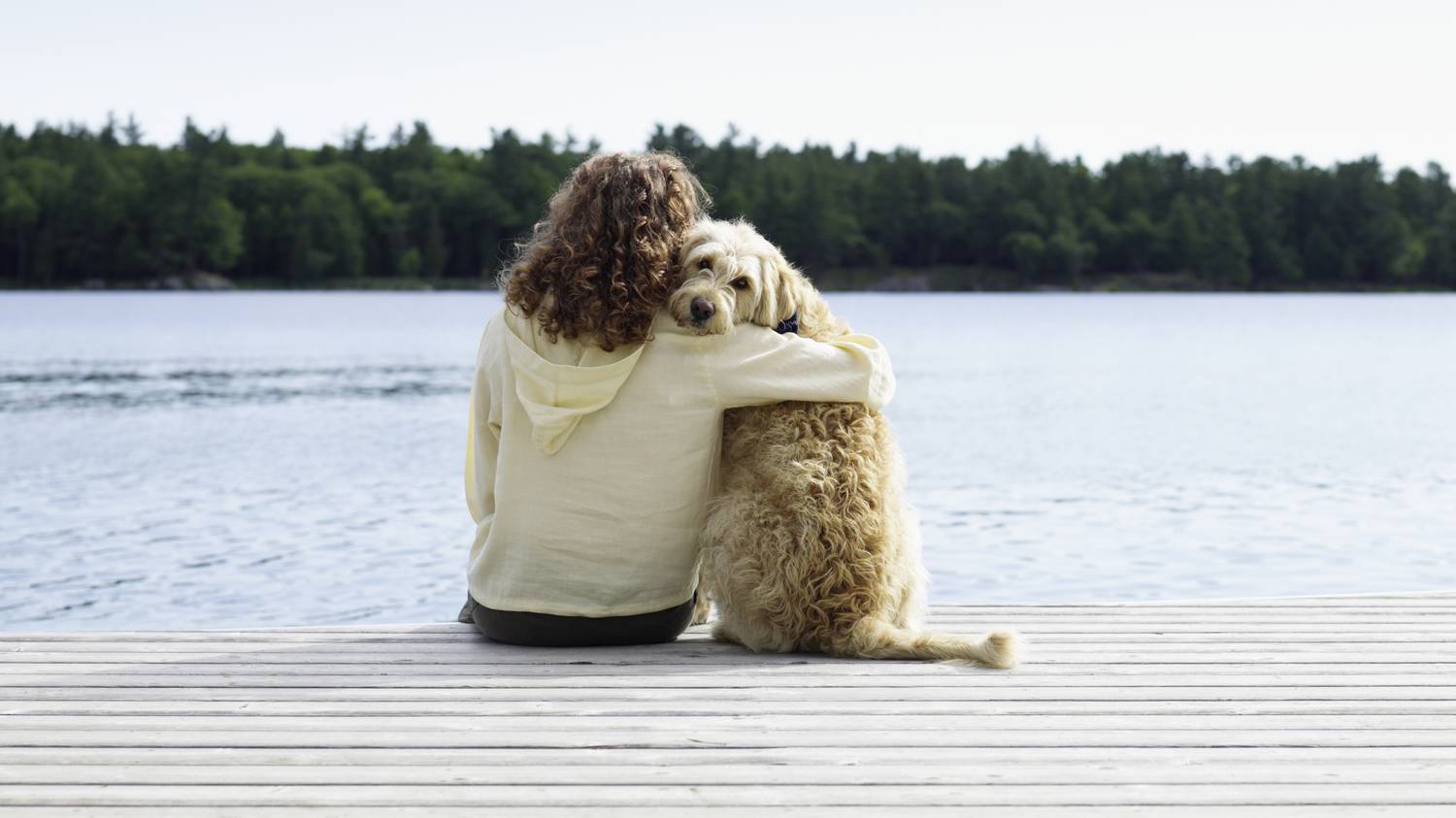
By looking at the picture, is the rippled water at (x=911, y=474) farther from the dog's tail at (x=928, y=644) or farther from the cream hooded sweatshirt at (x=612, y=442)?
the dog's tail at (x=928, y=644)

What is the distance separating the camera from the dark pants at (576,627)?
4.15 m

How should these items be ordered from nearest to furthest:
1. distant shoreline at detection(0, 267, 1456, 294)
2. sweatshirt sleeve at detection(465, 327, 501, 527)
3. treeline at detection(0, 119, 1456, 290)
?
sweatshirt sleeve at detection(465, 327, 501, 527) → treeline at detection(0, 119, 1456, 290) → distant shoreline at detection(0, 267, 1456, 294)

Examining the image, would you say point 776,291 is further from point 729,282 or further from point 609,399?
point 609,399

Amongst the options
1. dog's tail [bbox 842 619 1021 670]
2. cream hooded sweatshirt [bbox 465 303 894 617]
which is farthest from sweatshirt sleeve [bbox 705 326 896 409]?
dog's tail [bbox 842 619 1021 670]

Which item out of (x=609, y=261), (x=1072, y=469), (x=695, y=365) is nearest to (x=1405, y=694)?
(x=695, y=365)

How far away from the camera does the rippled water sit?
1046 centimetres

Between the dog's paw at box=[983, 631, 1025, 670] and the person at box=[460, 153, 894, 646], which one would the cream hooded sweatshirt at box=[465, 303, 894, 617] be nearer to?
the person at box=[460, 153, 894, 646]

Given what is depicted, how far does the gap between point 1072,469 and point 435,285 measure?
7741 centimetres
